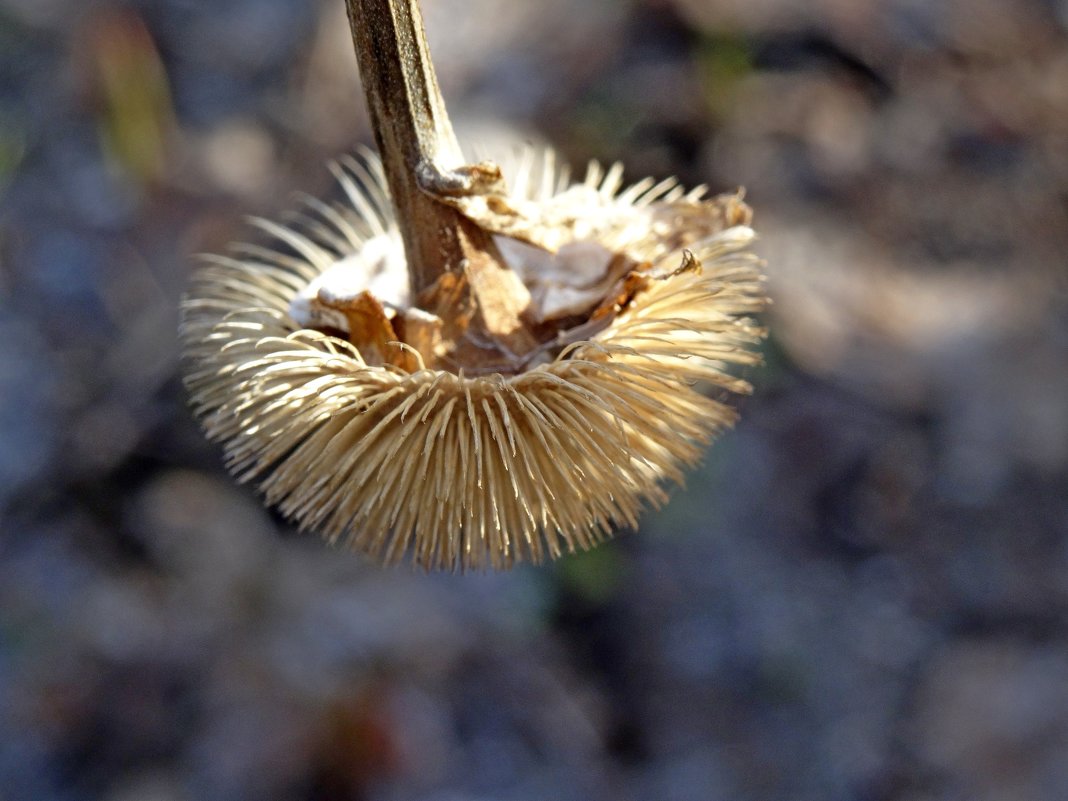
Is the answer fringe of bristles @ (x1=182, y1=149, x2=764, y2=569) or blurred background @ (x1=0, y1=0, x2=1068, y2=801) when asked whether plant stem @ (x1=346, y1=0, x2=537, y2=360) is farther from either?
blurred background @ (x1=0, y1=0, x2=1068, y2=801)

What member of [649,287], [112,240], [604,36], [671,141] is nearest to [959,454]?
[671,141]

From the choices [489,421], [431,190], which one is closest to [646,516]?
[489,421]

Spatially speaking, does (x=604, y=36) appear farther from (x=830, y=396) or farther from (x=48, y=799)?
(x=48, y=799)

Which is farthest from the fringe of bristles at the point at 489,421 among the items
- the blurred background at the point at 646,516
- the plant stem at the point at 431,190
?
the blurred background at the point at 646,516

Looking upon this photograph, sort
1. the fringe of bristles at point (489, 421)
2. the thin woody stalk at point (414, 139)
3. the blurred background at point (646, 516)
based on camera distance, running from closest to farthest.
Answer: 1. the thin woody stalk at point (414, 139)
2. the fringe of bristles at point (489, 421)
3. the blurred background at point (646, 516)

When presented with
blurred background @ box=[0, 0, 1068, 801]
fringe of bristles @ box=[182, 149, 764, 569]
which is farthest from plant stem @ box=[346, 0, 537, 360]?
blurred background @ box=[0, 0, 1068, 801]

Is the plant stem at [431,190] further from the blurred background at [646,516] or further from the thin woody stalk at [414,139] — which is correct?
the blurred background at [646,516]

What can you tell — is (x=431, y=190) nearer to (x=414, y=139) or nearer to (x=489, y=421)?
(x=414, y=139)
